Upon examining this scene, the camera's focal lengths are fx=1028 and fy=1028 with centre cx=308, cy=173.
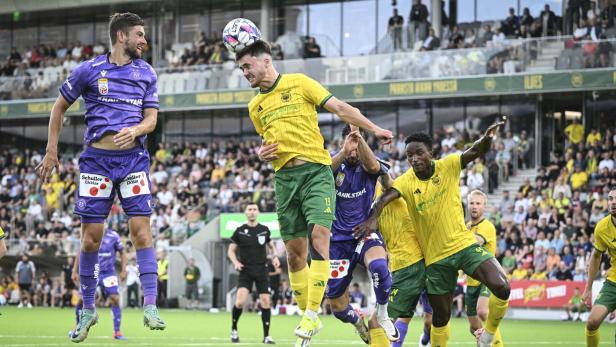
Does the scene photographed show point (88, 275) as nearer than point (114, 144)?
No

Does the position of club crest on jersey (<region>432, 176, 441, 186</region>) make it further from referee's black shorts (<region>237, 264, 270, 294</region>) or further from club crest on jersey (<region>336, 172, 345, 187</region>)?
referee's black shorts (<region>237, 264, 270, 294</region>)

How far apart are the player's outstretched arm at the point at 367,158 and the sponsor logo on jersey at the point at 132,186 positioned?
2.63 m

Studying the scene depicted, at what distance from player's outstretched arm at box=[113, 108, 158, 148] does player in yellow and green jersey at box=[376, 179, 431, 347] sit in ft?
9.75

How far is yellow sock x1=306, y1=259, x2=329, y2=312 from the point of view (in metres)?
10.1

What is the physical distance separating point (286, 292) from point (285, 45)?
14.6 m

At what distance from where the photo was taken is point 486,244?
15.1 m

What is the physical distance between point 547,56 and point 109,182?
27.3 meters

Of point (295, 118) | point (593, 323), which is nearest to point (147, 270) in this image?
point (295, 118)

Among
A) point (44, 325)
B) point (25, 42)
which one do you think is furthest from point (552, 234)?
point (25, 42)

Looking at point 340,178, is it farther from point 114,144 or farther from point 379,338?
point 114,144

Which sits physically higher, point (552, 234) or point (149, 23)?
point (149, 23)

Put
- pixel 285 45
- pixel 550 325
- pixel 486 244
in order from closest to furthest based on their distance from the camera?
pixel 486 244 < pixel 550 325 < pixel 285 45

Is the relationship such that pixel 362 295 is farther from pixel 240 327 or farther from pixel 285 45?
pixel 285 45

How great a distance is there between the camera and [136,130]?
1041 centimetres
